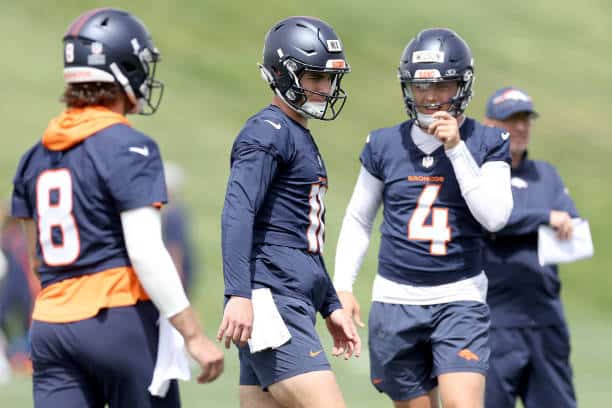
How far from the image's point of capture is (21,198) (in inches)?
176

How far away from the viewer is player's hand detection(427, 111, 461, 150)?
214 inches

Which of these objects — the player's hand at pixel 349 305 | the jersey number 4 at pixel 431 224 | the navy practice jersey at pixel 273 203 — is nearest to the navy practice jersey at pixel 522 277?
the jersey number 4 at pixel 431 224

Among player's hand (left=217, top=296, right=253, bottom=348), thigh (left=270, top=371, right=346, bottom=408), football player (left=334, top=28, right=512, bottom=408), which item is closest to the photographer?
player's hand (left=217, top=296, right=253, bottom=348)

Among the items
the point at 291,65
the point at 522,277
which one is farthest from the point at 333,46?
the point at 522,277

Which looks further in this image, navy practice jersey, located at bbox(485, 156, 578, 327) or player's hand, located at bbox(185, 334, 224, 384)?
navy practice jersey, located at bbox(485, 156, 578, 327)

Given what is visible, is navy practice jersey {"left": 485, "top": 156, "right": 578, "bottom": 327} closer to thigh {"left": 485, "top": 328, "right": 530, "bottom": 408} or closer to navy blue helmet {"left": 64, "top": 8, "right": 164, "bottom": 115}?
thigh {"left": 485, "top": 328, "right": 530, "bottom": 408}

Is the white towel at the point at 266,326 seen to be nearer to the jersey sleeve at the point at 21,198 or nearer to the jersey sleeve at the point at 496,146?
the jersey sleeve at the point at 21,198

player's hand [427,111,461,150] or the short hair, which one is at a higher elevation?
the short hair

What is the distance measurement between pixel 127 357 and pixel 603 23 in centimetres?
1968

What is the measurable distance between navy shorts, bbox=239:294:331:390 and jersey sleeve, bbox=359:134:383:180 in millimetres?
1133

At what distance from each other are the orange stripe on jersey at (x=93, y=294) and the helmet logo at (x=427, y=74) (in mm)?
2025

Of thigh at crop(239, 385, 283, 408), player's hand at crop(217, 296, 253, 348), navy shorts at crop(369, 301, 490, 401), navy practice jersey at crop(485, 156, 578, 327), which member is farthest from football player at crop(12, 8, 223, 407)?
navy practice jersey at crop(485, 156, 578, 327)

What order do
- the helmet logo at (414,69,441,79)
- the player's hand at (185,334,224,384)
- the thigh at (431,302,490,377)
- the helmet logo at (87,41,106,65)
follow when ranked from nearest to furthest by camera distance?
the player's hand at (185,334,224,384), the helmet logo at (87,41,106,65), the thigh at (431,302,490,377), the helmet logo at (414,69,441,79)

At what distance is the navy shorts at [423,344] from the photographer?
215 inches
